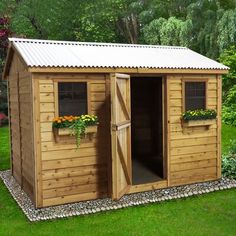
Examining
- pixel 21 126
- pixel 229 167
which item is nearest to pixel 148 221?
pixel 21 126

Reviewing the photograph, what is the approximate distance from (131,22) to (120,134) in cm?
2640

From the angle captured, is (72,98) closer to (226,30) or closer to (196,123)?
(196,123)

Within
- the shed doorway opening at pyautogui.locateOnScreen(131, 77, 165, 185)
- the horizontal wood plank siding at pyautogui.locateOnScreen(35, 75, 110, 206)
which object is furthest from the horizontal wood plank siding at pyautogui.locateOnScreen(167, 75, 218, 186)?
the shed doorway opening at pyautogui.locateOnScreen(131, 77, 165, 185)

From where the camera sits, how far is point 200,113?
10.3 metres

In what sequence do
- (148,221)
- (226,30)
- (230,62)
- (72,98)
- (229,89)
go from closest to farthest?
(148,221) < (72,98) < (230,62) < (226,30) < (229,89)

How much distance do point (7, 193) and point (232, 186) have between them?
611cm

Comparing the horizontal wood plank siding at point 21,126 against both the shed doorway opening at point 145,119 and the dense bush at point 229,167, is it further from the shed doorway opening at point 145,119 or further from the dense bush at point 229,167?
the dense bush at point 229,167

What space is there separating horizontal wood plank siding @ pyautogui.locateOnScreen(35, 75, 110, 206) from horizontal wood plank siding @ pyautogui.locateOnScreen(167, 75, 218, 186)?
190cm

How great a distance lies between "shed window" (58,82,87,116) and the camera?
8.80 m

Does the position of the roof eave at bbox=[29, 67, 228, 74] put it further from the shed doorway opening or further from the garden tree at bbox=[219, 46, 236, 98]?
the garden tree at bbox=[219, 46, 236, 98]

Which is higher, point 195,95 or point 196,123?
point 195,95

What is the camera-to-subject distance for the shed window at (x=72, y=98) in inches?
347

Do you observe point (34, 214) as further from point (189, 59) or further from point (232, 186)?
point (189, 59)

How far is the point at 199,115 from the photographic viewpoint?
10266mm
